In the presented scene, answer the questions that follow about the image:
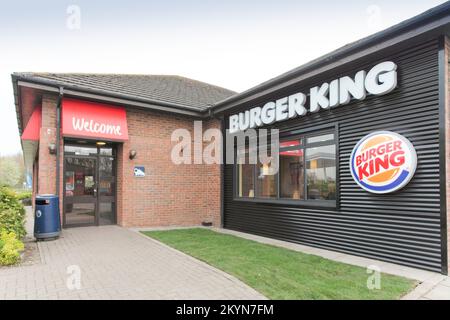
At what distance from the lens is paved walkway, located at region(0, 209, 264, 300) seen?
3.81 meters

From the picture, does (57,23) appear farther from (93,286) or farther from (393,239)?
(393,239)

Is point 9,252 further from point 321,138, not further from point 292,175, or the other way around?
point 321,138

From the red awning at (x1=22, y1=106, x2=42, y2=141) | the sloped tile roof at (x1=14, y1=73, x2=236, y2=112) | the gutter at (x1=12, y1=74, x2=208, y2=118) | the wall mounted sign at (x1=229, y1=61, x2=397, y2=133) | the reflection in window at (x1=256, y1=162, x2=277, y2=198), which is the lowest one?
Result: the reflection in window at (x1=256, y1=162, x2=277, y2=198)

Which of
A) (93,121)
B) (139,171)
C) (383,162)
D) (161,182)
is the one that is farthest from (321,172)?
(93,121)

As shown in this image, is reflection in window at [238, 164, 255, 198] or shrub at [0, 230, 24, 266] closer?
shrub at [0, 230, 24, 266]

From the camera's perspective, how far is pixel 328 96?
256 inches

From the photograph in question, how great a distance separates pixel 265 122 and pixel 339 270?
428 cm

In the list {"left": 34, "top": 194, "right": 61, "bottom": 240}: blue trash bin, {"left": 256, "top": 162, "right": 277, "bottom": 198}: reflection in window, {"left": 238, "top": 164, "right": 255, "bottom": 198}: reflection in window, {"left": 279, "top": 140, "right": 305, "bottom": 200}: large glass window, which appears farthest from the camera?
{"left": 238, "top": 164, "right": 255, "bottom": 198}: reflection in window

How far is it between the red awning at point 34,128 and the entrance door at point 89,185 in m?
0.80

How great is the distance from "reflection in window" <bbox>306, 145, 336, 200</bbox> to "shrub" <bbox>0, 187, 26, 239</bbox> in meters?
6.58

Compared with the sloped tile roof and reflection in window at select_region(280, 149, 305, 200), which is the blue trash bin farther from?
reflection in window at select_region(280, 149, 305, 200)

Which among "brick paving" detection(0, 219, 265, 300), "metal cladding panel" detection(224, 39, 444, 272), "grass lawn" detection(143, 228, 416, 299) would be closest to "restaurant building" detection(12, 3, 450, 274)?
"metal cladding panel" detection(224, 39, 444, 272)

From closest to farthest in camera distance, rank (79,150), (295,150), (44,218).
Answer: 1. (44,218)
2. (295,150)
3. (79,150)

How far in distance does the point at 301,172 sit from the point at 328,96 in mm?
1844
